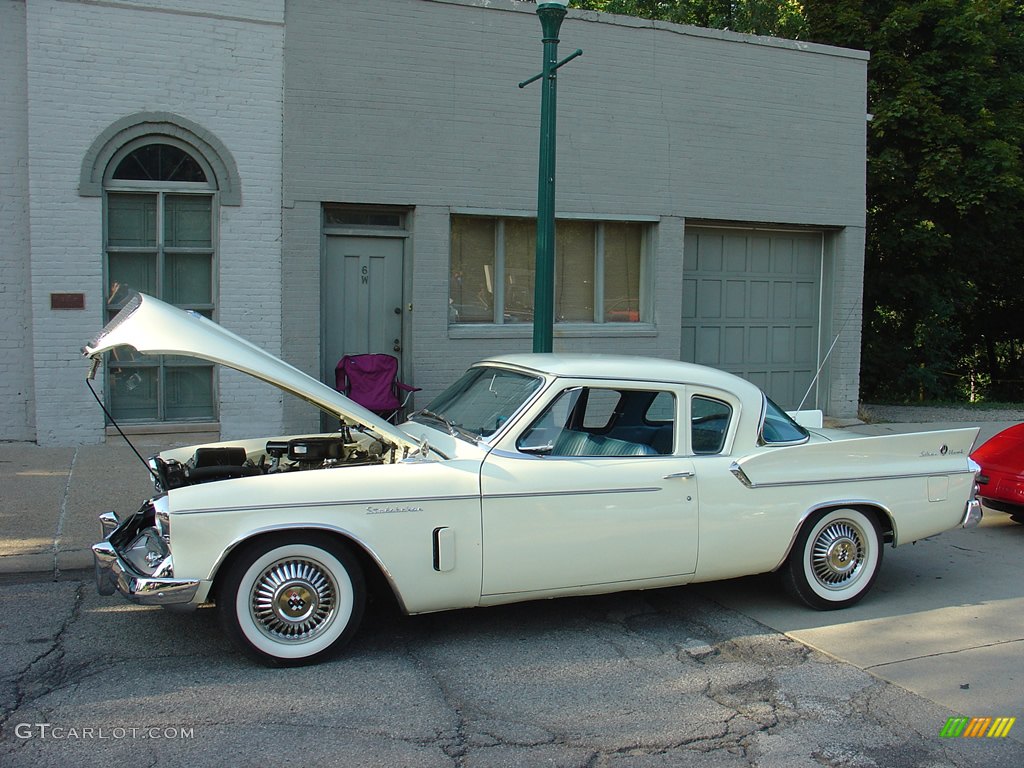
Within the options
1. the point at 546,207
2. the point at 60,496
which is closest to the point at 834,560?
the point at 546,207

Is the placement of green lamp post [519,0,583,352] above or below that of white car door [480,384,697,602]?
above

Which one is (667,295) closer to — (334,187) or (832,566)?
(334,187)

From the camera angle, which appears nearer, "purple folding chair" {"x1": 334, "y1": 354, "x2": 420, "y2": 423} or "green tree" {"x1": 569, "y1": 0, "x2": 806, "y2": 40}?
"purple folding chair" {"x1": 334, "y1": 354, "x2": 420, "y2": 423}

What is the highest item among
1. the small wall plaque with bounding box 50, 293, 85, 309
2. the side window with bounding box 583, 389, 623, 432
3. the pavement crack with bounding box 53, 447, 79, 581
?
the small wall plaque with bounding box 50, 293, 85, 309

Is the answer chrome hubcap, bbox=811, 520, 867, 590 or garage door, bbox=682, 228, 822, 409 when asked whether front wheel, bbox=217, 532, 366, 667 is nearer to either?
chrome hubcap, bbox=811, 520, 867, 590

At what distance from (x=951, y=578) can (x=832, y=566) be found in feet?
4.51

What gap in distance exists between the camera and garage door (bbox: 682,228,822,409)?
1238 cm

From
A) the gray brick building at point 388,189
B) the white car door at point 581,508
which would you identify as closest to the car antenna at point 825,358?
the gray brick building at point 388,189

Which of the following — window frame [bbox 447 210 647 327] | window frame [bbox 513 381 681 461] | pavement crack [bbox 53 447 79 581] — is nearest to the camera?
window frame [bbox 513 381 681 461]

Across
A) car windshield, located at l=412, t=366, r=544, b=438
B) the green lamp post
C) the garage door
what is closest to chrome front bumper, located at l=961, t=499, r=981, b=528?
car windshield, located at l=412, t=366, r=544, b=438

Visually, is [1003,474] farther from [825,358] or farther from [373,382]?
[373,382]

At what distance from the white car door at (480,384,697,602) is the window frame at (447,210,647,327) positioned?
5588 millimetres

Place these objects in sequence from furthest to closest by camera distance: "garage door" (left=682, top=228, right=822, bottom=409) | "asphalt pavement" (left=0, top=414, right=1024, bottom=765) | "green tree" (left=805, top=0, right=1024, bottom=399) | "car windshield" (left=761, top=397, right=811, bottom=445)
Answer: "green tree" (left=805, top=0, right=1024, bottom=399), "garage door" (left=682, top=228, right=822, bottom=409), "car windshield" (left=761, top=397, right=811, bottom=445), "asphalt pavement" (left=0, top=414, right=1024, bottom=765)

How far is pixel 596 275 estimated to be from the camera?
38.3ft
